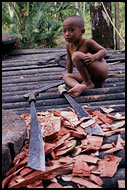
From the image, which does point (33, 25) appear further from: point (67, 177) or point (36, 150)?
point (67, 177)

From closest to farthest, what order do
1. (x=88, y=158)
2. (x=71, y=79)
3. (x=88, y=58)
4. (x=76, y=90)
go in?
1. (x=88, y=158)
2. (x=76, y=90)
3. (x=88, y=58)
4. (x=71, y=79)

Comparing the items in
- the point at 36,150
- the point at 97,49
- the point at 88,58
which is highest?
the point at 97,49

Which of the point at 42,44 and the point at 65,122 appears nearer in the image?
the point at 65,122

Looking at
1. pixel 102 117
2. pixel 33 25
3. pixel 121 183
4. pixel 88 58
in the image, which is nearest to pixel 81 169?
pixel 121 183

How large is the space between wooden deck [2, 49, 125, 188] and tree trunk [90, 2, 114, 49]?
1530 mm

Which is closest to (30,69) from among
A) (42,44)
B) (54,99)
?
(54,99)

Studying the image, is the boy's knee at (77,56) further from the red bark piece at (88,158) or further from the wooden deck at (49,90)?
the red bark piece at (88,158)

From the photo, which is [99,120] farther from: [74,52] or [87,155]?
[74,52]

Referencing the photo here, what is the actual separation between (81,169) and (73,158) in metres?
0.15

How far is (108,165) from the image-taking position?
1.39m

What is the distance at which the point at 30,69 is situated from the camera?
4324mm

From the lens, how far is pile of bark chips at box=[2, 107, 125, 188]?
4.23 feet

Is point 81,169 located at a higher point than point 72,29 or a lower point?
lower

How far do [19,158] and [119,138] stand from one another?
74 centimetres
